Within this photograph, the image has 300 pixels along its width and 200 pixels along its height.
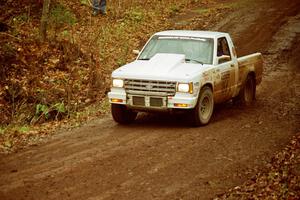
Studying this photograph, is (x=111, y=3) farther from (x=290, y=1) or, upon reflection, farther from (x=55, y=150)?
(x=55, y=150)

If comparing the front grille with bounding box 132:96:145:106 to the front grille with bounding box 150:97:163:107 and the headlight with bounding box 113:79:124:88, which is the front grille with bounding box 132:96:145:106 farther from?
the headlight with bounding box 113:79:124:88

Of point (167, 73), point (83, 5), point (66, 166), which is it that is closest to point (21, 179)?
point (66, 166)

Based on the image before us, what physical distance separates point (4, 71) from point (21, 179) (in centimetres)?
715

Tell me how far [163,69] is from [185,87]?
2.11 ft

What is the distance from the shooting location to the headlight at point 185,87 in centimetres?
1025

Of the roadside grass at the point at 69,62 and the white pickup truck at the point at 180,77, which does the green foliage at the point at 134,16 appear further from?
the white pickup truck at the point at 180,77

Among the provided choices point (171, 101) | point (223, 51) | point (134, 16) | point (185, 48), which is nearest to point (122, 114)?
point (171, 101)

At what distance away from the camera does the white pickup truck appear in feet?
33.9

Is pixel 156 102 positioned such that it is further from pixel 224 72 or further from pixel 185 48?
Answer: pixel 224 72

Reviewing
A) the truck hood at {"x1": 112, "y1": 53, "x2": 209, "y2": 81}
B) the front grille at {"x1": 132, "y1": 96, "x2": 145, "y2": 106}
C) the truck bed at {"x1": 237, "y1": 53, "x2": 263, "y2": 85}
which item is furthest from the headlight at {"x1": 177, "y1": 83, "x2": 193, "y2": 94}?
the truck bed at {"x1": 237, "y1": 53, "x2": 263, "y2": 85}

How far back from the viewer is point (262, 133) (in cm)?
1052

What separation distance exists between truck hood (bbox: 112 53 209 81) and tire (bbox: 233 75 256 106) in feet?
7.49

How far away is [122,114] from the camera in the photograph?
1116cm

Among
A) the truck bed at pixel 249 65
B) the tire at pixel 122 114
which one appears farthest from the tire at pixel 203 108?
the truck bed at pixel 249 65
